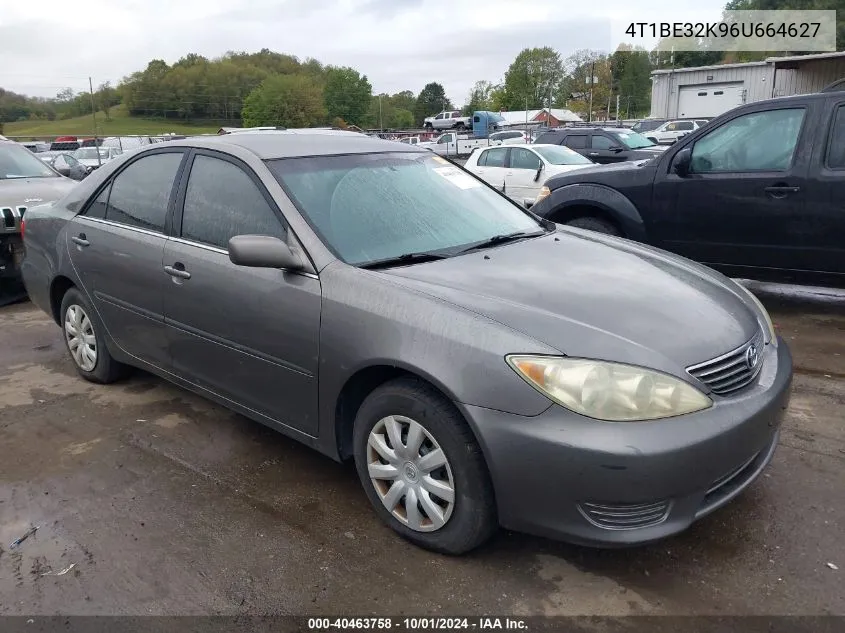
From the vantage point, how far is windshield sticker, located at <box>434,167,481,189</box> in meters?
3.84

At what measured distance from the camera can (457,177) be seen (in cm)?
392


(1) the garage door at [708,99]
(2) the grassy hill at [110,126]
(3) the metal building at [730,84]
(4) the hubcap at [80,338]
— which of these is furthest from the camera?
(2) the grassy hill at [110,126]

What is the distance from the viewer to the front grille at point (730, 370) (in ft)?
8.10

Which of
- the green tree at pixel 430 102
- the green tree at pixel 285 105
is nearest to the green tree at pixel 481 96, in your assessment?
the green tree at pixel 430 102

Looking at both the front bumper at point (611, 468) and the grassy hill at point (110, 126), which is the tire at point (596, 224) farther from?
the grassy hill at point (110, 126)

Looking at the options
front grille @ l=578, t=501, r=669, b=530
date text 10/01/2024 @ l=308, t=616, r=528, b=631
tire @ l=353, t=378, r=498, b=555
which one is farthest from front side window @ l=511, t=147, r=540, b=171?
date text 10/01/2024 @ l=308, t=616, r=528, b=631

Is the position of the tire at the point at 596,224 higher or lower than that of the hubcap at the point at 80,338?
higher

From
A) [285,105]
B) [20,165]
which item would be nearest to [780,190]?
[20,165]

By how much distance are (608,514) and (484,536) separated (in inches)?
18.7

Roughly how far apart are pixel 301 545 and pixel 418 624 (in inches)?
26.5

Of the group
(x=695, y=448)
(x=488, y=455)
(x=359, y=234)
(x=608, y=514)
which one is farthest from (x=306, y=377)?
(x=695, y=448)

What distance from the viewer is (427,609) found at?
244 centimetres

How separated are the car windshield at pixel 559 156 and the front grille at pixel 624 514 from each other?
11.6 m

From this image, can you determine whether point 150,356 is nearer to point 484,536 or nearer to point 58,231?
point 58,231
